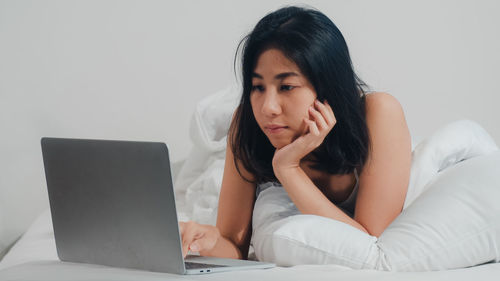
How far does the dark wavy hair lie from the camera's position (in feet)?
4.62

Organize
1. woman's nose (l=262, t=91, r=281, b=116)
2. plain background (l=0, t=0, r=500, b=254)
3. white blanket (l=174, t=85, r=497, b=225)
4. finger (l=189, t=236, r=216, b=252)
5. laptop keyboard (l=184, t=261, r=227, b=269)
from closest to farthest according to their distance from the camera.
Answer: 1. laptop keyboard (l=184, t=261, r=227, b=269)
2. finger (l=189, t=236, r=216, b=252)
3. woman's nose (l=262, t=91, r=281, b=116)
4. white blanket (l=174, t=85, r=497, b=225)
5. plain background (l=0, t=0, r=500, b=254)

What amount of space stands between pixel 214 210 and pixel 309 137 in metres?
0.55

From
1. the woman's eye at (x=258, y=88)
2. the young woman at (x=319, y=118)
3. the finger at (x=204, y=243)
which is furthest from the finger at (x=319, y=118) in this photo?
the finger at (x=204, y=243)

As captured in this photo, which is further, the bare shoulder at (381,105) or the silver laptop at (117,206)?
the bare shoulder at (381,105)

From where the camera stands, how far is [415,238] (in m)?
1.21

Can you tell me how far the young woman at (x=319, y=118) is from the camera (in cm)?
141

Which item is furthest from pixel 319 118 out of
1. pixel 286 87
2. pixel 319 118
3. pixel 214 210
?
Result: pixel 214 210

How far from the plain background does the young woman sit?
1.14 metres

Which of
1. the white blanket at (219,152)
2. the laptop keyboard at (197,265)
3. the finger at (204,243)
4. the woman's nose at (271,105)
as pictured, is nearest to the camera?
the laptop keyboard at (197,265)

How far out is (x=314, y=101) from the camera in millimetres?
1443

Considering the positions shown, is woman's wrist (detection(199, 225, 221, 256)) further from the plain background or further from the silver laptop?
the plain background

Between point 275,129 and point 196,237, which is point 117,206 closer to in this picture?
point 196,237

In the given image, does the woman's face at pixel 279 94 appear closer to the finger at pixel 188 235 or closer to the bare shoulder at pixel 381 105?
the bare shoulder at pixel 381 105

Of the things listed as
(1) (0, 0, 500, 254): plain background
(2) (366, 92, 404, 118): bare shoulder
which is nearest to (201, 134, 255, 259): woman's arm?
(2) (366, 92, 404, 118): bare shoulder
